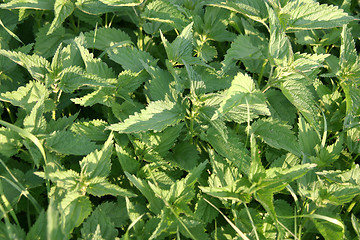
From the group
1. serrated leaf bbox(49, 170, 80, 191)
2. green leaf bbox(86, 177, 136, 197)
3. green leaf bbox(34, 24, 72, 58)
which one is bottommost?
green leaf bbox(86, 177, 136, 197)

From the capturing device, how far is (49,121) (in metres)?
2.25

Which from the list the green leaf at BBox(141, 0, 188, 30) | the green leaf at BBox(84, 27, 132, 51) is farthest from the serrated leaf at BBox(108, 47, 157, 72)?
the green leaf at BBox(141, 0, 188, 30)

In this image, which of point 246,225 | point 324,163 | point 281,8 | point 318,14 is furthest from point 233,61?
point 246,225

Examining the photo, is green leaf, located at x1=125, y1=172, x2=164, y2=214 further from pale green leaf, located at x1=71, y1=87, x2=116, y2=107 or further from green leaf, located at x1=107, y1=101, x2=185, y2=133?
pale green leaf, located at x1=71, y1=87, x2=116, y2=107

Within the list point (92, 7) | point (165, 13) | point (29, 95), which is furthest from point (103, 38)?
point (29, 95)

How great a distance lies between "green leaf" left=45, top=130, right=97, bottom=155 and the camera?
1.87 meters

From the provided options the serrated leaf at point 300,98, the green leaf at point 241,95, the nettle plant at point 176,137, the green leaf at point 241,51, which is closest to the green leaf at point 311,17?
the nettle plant at point 176,137

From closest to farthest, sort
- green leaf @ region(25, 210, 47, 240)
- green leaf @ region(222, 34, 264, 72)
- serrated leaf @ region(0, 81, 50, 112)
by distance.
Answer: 1. green leaf @ region(25, 210, 47, 240)
2. serrated leaf @ region(0, 81, 50, 112)
3. green leaf @ region(222, 34, 264, 72)

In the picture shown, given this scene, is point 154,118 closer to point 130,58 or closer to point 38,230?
point 130,58

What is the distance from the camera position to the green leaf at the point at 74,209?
164cm

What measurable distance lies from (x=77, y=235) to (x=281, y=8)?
1.84m

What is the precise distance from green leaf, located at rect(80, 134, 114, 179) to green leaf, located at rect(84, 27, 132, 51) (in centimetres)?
98

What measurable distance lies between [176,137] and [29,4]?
1319mm

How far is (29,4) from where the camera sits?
240 centimetres
